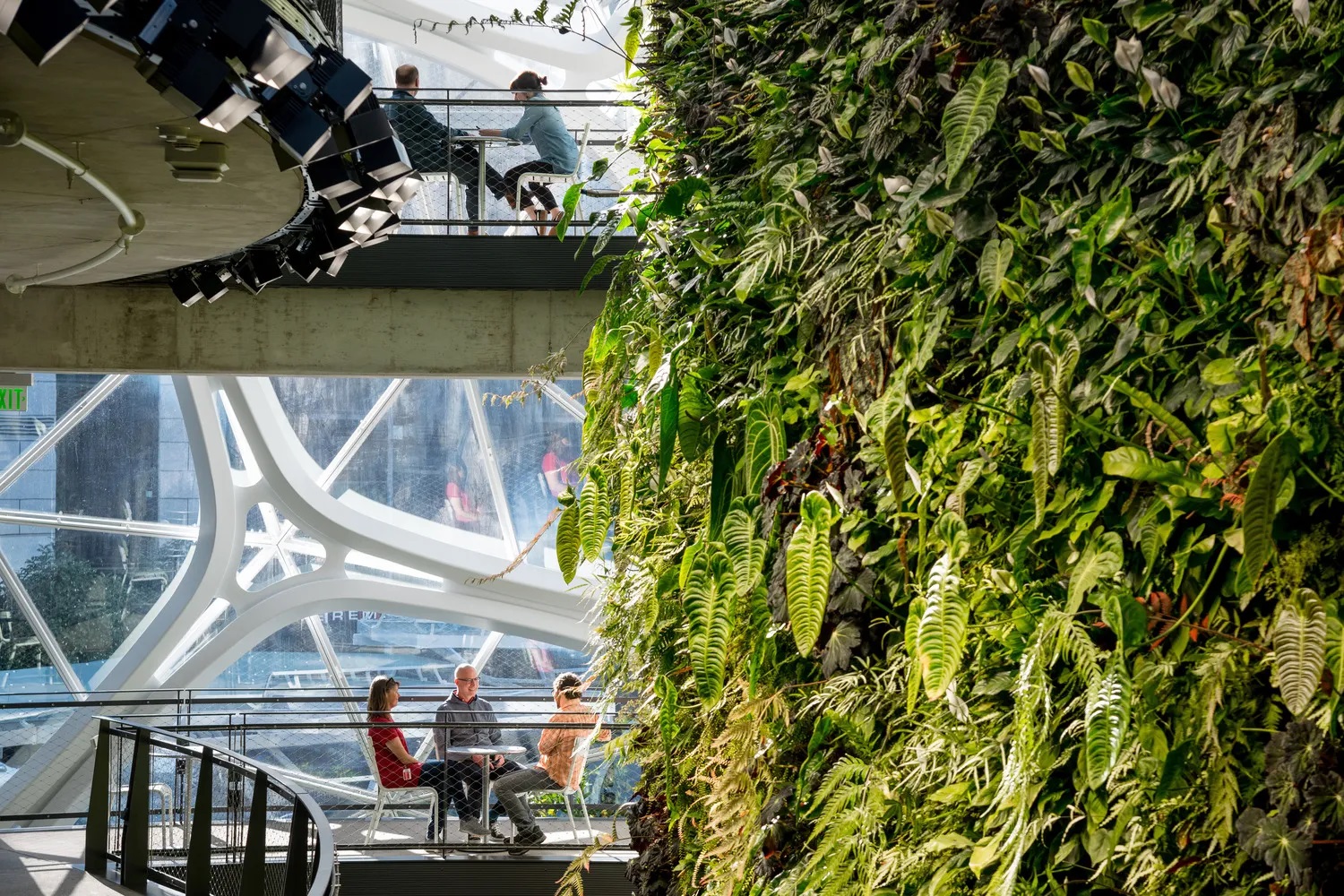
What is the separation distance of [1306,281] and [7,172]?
623cm

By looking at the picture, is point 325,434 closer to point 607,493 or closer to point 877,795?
point 607,493

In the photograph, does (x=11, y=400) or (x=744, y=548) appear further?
(x=11, y=400)

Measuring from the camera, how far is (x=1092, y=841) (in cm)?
157

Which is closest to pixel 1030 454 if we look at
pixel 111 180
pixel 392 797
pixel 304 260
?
pixel 111 180

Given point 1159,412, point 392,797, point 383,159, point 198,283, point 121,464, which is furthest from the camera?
point 121,464

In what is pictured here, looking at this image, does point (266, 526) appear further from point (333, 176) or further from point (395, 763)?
point (333, 176)

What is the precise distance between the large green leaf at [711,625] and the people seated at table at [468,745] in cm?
747

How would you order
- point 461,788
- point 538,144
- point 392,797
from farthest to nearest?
1. point 538,144
2. point 461,788
3. point 392,797

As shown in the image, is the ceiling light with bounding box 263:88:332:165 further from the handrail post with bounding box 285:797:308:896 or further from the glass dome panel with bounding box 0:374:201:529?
the glass dome panel with bounding box 0:374:201:529

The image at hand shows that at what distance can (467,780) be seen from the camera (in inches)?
403

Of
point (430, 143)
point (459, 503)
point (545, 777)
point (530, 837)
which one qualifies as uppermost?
point (430, 143)

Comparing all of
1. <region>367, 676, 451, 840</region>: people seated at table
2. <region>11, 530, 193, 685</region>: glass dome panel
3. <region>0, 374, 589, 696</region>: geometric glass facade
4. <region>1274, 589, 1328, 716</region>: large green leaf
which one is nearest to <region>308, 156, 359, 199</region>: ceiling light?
<region>367, 676, 451, 840</region>: people seated at table

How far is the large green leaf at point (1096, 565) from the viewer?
1502 millimetres

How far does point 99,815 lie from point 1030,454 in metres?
8.79
